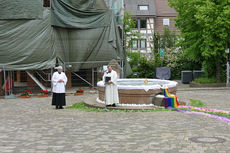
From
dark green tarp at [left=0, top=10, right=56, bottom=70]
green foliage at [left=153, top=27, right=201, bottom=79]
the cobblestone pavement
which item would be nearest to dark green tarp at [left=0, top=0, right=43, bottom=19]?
dark green tarp at [left=0, top=10, right=56, bottom=70]

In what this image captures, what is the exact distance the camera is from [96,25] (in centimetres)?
2697

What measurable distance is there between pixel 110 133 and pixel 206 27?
20.4 meters

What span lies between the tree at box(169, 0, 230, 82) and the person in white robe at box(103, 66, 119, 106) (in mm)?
14994

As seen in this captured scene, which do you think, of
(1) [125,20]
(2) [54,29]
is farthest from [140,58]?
(2) [54,29]

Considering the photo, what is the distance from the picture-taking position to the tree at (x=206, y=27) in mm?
26812

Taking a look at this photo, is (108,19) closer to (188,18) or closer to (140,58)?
(188,18)

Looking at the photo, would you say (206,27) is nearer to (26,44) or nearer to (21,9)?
(26,44)

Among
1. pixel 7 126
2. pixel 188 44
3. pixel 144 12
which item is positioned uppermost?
pixel 144 12

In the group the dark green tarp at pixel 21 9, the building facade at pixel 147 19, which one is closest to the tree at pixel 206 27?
the dark green tarp at pixel 21 9

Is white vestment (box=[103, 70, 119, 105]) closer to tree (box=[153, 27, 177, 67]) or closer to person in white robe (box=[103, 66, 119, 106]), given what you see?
person in white robe (box=[103, 66, 119, 106])

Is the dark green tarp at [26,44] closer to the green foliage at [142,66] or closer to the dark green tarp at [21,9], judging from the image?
the dark green tarp at [21,9]

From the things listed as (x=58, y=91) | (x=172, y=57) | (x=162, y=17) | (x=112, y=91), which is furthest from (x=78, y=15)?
(x=162, y=17)

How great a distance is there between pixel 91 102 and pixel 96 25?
40.7 ft

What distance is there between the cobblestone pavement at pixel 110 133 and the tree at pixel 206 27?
16.0 meters
